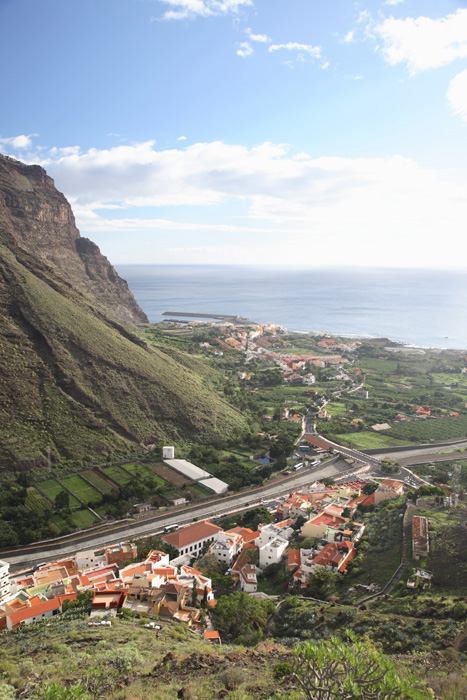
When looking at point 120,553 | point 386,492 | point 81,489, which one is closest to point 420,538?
point 386,492

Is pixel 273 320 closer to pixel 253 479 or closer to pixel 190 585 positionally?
pixel 253 479

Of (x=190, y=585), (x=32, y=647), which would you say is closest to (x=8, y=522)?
(x=190, y=585)

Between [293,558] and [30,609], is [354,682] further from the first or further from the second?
[293,558]

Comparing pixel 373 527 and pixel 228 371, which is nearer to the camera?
pixel 373 527

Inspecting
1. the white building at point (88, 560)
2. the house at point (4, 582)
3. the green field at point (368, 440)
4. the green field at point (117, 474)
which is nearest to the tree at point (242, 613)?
the white building at point (88, 560)

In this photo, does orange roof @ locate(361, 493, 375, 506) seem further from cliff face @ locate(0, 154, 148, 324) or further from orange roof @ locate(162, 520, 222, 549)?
cliff face @ locate(0, 154, 148, 324)

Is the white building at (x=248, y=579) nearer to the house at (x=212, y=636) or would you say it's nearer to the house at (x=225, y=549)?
the house at (x=225, y=549)

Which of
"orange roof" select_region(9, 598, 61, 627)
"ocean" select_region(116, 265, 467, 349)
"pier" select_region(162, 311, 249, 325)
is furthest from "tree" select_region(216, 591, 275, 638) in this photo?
"pier" select_region(162, 311, 249, 325)
